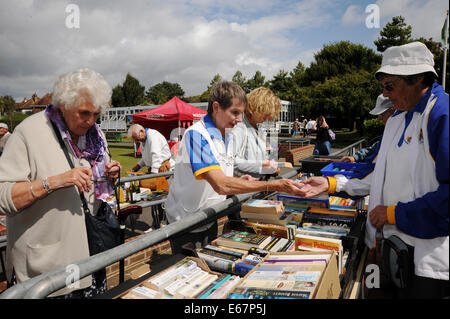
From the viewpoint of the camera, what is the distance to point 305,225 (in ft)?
7.43

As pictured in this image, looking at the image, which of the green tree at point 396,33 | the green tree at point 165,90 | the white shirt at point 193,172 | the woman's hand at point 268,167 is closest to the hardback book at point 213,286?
the white shirt at point 193,172

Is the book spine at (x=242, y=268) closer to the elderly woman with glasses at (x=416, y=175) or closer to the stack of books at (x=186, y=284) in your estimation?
the stack of books at (x=186, y=284)

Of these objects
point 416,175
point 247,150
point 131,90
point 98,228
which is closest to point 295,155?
point 247,150

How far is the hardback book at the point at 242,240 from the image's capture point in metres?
1.91

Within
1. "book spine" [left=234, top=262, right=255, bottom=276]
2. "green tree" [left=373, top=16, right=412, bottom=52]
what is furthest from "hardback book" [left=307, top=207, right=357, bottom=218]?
"green tree" [left=373, top=16, right=412, bottom=52]

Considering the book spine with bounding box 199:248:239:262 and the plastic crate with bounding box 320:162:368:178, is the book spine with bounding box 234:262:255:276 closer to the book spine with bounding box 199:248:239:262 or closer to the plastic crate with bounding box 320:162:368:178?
the book spine with bounding box 199:248:239:262

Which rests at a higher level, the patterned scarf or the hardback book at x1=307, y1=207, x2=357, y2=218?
the patterned scarf

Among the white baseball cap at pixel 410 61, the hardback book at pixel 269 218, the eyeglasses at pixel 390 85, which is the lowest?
the hardback book at pixel 269 218

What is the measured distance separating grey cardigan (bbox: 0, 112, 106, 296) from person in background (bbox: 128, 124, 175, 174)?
15.1 feet

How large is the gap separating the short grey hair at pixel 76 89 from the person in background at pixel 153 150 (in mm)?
4599

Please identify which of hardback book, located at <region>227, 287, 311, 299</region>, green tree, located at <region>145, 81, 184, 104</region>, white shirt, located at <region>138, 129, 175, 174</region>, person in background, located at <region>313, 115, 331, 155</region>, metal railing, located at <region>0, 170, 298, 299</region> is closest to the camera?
metal railing, located at <region>0, 170, 298, 299</region>

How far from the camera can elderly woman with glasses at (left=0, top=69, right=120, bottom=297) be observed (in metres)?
1.59

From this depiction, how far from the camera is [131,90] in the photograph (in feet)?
253
